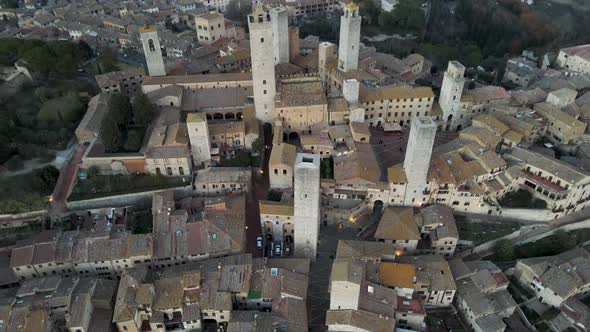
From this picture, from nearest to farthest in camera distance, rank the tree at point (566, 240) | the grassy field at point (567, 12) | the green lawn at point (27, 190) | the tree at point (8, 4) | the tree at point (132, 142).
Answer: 1. the green lawn at point (27, 190)
2. the tree at point (566, 240)
3. the tree at point (132, 142)
4. the tree at point (8, 4)
5. the grassy field at point (567, 12)

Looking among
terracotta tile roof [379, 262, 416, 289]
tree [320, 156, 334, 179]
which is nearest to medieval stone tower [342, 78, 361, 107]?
tree [320, 156, 334, 179]

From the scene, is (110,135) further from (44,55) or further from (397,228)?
(397,228)

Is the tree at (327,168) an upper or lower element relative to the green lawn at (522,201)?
upper

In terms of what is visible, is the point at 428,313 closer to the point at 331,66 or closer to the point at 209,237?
the point at 209,237

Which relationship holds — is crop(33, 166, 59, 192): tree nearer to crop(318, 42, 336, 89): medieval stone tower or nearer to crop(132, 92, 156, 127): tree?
crop(132, 92, 156, 127): tree

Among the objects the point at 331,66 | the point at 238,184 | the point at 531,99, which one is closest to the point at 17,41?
the point at 238,184

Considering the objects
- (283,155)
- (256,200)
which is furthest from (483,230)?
(256,200)

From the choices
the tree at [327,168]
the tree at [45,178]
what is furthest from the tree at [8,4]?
the tree at [327,168]

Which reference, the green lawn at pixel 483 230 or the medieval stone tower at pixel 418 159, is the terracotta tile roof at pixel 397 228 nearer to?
the medieval stone tower at pixel 418 159
